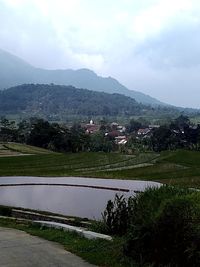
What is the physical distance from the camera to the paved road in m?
7.30

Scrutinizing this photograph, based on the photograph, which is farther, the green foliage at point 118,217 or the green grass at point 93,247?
the green foliage at point 118,217

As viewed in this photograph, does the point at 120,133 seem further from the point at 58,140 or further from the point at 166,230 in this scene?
the point at 166,230

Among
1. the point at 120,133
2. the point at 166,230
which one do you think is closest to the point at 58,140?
the point at 120,133

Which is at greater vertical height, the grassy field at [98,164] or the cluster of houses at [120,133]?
the cluster of houses at [120,133]

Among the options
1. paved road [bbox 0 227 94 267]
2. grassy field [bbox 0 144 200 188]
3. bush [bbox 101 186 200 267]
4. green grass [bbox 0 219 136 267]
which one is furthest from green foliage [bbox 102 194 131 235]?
grassy field [bbox 0 144 200 188]

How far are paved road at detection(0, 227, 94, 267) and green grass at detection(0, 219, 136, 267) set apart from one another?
0.56 feet

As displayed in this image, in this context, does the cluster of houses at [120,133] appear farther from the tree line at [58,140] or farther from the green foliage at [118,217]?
the green foliage at [118,217]

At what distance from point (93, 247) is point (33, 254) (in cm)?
105

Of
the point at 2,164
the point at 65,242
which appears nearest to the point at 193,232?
the point at 65,242

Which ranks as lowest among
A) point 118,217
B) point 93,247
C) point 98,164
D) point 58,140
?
point 98,164

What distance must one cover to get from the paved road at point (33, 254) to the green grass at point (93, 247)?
0.56 ft

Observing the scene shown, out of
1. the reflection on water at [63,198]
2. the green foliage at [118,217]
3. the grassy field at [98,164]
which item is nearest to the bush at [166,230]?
the green foliage at [118,217]

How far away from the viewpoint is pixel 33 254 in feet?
26.5

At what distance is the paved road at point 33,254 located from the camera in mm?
7297
